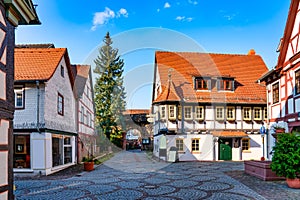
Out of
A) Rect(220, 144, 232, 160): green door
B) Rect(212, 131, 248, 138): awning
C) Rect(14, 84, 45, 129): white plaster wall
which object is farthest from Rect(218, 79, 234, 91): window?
Rect(14, 84, 45, 129): white plaster wall

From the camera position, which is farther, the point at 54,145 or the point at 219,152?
the point at 219,152

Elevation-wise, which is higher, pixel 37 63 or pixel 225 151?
pixel 37 63

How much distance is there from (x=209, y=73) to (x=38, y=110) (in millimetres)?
14997

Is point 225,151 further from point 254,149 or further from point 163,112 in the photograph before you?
point 163,112

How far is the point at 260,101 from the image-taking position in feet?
→ 78.8

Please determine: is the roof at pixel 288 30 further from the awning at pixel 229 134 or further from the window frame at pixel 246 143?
the window frame at pixel 246 143

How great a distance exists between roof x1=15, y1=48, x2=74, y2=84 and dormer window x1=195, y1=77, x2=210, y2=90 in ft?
35.6

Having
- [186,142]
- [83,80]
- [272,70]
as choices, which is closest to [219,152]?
[186,142]

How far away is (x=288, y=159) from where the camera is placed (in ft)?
35.7

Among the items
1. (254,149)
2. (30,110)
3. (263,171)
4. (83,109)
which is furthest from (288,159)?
A: (83,109)

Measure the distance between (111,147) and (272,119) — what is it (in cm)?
2510

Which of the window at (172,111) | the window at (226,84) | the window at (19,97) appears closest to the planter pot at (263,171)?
the window at (172,111)

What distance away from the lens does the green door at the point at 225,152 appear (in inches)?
933

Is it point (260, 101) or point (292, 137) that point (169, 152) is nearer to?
point (260, 101)
